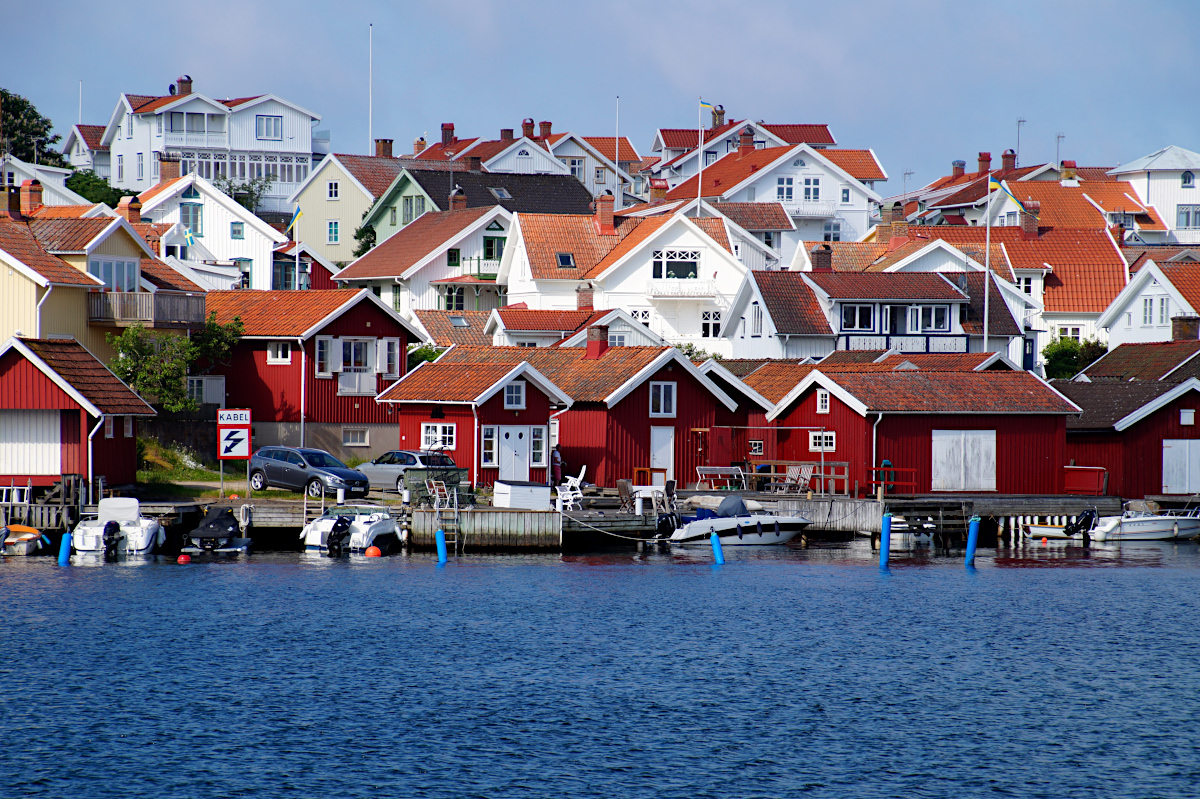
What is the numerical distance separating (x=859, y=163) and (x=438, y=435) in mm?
67627

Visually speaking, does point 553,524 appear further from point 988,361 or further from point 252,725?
point 988,361

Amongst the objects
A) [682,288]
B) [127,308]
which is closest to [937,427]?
[682,288]

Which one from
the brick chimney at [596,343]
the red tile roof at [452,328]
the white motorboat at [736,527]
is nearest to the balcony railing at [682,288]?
the red tile roof at [452,328]

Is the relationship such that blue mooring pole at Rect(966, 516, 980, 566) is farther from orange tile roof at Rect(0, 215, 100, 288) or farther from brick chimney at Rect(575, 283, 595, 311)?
orange tile roof at Rect(0, 215, 100, 288)

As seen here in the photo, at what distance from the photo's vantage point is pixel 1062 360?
269 ft

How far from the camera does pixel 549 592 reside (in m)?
44.1

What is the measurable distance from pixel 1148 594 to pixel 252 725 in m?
28.1

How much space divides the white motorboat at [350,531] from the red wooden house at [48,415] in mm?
7103

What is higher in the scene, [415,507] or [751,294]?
[751,294]

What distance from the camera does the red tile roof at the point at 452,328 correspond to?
7706 cm

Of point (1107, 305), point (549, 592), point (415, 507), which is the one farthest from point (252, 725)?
point (1107, 305)

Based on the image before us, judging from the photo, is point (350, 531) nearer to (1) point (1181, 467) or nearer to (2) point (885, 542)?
(2) point (885, 542)

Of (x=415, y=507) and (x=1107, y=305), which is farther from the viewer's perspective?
(x=1107, y=305)

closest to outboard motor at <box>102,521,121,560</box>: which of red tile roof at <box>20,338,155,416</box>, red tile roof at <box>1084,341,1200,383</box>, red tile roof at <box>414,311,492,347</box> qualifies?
red tile roof at <box>20,338,155,416</box>
